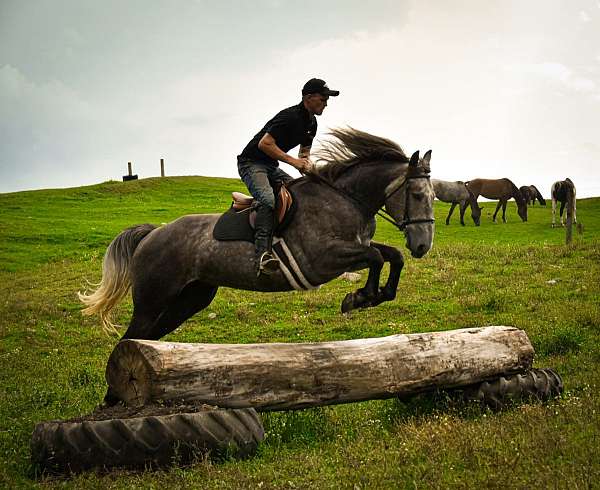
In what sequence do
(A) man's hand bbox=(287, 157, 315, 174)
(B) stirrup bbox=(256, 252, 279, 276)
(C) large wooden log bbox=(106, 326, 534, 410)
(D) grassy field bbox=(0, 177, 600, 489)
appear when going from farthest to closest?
(A) man's hand bbox=(287, 157, 315, 174) < (B) stirrup bbox=(256, 252, 279, 276) < (C) large wooden log bbox=(106, 326, 534, 410) < (D) grassy field bbox=(0, 177, 600, 489)

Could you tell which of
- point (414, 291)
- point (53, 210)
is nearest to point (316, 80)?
point (414, 291)

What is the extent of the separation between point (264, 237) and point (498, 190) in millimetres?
33821

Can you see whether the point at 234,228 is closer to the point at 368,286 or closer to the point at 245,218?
the point at 245,218

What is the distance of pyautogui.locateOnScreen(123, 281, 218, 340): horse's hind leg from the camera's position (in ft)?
34.3

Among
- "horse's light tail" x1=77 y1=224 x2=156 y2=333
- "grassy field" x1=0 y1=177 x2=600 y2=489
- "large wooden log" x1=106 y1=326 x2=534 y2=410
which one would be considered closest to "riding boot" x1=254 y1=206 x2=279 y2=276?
"large wooden log" x1=106 y1=326 x2=534 y2=410

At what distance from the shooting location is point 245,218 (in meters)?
9.77

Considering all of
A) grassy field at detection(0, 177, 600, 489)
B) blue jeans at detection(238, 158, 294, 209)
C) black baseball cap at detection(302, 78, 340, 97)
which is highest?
black baseball cap at detection(302, 78, 340, 97)

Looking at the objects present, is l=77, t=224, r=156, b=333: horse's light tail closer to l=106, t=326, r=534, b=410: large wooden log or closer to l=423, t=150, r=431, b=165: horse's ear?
l=106, t=326, r=534, b=410: large wooden log

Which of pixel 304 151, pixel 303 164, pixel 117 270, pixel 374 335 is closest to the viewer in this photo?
pixel 303 164

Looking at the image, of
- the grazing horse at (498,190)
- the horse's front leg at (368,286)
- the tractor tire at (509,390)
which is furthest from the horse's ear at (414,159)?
the grazing horse at (498,190)

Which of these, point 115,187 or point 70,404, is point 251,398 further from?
point 115,187

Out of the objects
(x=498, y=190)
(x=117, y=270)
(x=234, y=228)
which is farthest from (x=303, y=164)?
(x=498, y=190)

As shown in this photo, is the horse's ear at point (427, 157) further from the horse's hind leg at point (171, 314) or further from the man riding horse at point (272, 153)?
the horse's hind leg at point (171, 314)

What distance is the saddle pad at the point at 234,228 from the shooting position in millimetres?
9656
